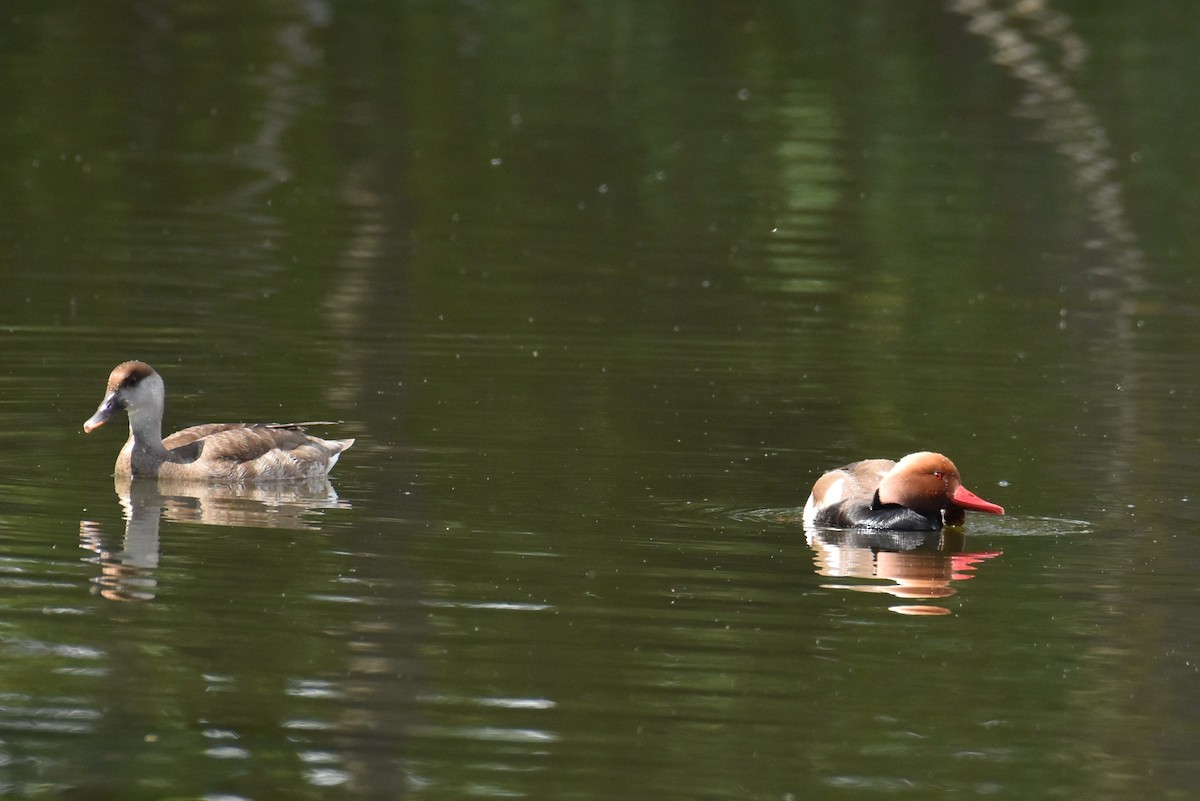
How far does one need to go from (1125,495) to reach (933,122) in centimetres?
2185

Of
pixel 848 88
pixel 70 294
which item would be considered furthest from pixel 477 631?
pixel 848 88

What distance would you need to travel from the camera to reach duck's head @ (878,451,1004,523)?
38.2 ft

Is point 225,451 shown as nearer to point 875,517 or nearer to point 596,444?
point 596,444

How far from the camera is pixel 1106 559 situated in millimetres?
11016

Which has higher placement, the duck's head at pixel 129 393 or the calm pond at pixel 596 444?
the duck's head at pixel 129 393

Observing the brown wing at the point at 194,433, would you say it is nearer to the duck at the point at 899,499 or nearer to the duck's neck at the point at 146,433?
the duck's neck at the point at 146,433

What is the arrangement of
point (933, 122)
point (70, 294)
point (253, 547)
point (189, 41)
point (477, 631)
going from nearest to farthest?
1. point (477, 631)
2. point (253, 547)
3. point (70, 294)
4. point (933, 122)
5. point (189, 41)

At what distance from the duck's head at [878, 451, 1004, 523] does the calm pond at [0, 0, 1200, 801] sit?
0.73ft

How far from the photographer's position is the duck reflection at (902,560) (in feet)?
34.4

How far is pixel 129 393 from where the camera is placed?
13.1 metres

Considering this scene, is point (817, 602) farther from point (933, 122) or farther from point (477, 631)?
point (933, 122)

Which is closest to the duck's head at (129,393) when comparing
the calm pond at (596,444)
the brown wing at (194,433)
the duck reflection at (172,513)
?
the brown wing at (194,433)

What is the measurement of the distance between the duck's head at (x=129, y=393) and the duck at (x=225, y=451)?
0.01 m

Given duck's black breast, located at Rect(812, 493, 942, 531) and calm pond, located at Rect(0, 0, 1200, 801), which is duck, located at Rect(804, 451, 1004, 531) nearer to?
duck's black breast, located at Rect(812, 493, 942, 531)
